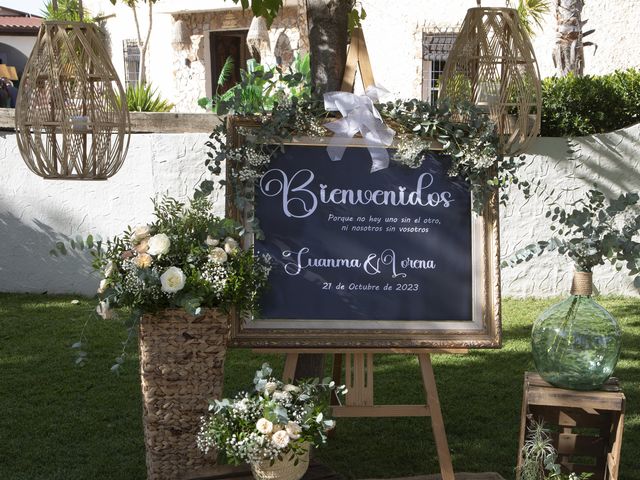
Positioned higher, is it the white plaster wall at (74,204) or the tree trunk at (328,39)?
the tree trunk at (328,39)

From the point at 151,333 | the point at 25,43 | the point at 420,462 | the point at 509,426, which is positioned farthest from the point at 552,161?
the point at 25,43

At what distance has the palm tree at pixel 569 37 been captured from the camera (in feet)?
27.9

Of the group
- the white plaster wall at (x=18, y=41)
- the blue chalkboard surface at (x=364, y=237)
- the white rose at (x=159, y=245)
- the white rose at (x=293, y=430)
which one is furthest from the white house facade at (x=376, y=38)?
the white plaster wall at (x=18, y=41)

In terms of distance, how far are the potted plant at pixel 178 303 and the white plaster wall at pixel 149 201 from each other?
353 cm

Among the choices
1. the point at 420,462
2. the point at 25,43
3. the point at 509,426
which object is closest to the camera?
the point at 420,462

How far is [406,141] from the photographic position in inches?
123

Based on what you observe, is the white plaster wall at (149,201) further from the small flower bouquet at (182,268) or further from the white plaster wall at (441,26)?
the white plaster wall at (441,26)

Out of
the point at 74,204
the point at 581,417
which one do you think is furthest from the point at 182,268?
the point at 74,204

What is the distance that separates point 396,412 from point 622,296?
4.07m

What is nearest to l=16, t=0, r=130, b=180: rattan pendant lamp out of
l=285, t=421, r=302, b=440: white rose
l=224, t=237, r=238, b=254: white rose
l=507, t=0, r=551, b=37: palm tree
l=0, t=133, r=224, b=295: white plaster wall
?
l=224, t=237, r=238, b=254: white rose

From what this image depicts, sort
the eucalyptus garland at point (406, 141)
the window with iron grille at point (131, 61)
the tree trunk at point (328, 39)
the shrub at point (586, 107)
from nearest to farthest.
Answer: the eucalyptus garland at point (406, 141)
the tree trunk at point (328, 39)
the shrub at point (586, 107)
the window with iron grille at point (131, 61)

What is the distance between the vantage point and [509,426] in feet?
13.6

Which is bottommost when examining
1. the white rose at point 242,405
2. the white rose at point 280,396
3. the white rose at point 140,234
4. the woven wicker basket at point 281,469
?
the woven wicker basket at point 281,469

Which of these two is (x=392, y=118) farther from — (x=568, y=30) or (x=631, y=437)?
(x=568, y=30)
